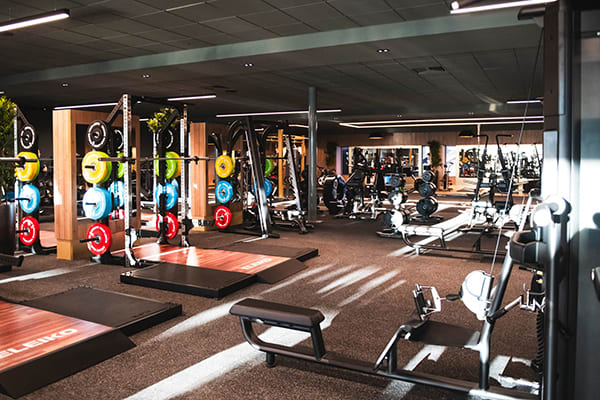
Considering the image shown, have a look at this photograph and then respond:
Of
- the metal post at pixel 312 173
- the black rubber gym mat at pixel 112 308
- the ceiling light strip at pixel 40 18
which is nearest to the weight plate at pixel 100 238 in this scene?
the black rubber gym mat at pixel 112 308

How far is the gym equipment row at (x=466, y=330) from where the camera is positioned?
191 cm

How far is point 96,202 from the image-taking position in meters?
5.40

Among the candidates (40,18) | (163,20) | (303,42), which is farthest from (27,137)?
(303,42)

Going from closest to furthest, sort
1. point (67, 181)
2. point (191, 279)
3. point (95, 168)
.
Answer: point (191, 279) < point (95, 168) < point (67, 181)

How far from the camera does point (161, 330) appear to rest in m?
3.53

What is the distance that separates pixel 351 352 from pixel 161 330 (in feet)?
4.58

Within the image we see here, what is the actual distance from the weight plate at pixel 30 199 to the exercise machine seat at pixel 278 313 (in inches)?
169

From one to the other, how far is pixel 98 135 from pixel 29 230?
1747 mm

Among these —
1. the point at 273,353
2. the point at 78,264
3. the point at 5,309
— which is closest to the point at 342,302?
the point at 273,353

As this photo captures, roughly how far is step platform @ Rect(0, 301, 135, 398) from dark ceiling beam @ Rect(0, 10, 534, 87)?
487 cm

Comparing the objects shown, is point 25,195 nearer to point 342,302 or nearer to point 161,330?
point 161,330

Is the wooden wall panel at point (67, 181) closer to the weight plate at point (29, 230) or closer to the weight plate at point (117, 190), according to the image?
the weight plate at point (29, 230)

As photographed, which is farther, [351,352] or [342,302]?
[342,302]

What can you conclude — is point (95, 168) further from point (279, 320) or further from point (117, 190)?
point (279, 320)
